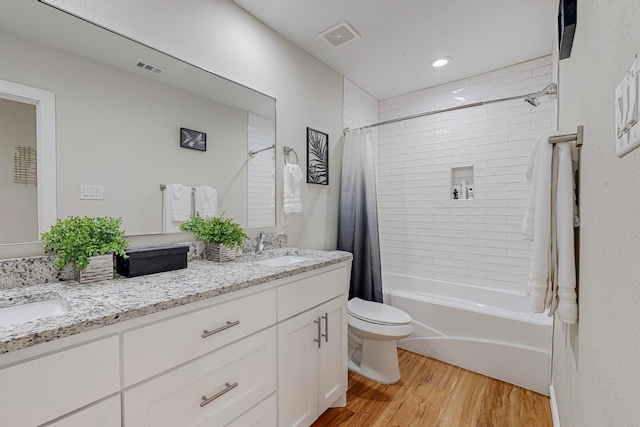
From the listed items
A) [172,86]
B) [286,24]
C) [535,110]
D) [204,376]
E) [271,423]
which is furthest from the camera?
[535,110]

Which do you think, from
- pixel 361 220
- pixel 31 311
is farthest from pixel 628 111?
pixel 361 220

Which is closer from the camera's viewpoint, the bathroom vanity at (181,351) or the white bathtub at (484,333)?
the bathroom vanity at (181,351)

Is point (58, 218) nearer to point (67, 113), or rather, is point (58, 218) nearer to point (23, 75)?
point (67, 113)

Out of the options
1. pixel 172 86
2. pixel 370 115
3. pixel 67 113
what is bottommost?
pixel 67 113

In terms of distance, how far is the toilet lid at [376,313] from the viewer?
2.05m

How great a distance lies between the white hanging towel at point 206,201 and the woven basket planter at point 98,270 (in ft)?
1.78

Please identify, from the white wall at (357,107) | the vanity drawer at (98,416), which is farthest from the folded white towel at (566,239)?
the white wall at (357,107)

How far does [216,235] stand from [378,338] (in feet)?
4.28

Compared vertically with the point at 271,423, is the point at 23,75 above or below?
above

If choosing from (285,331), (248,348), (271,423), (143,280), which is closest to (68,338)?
(143,280)

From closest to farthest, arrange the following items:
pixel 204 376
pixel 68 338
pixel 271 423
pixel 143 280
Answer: pixel 68 338
pixel 204 376
pixel 143 280
pixel 271 423

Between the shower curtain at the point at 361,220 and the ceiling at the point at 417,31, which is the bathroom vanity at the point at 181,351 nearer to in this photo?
the shower curtain at the point at 361,220

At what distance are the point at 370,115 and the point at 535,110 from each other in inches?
58.1

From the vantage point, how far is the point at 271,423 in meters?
1.29
